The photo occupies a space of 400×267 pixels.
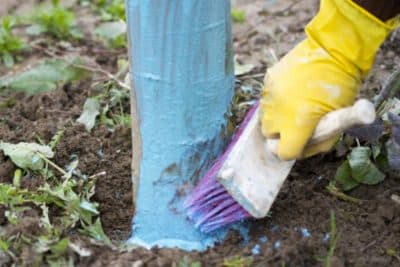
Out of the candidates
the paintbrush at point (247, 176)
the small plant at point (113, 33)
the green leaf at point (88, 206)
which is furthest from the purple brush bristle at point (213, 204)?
the small plant at point (113, 33)

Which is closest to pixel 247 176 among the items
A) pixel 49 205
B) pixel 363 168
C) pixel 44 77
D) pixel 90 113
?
pixel 363 168

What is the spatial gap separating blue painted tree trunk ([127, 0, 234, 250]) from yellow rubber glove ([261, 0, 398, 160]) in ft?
0.40

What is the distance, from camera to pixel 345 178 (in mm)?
1869

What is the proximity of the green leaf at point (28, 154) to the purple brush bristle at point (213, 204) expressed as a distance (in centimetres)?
41

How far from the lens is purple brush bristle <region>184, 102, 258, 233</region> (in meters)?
1.71

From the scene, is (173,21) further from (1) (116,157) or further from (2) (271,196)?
(1) (116,157)

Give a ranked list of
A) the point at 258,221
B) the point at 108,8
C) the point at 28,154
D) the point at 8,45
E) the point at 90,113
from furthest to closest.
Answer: the point at 108,8 < the point at 8,45 < the point at 90,113 < the point at 28,154 < the point at 258,221

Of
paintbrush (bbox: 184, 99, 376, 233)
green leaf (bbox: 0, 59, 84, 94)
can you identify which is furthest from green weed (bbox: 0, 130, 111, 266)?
green leaf (bbox: 0, 59, 84, 94)

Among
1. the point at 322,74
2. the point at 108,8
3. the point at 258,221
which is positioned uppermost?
the point at 322,74

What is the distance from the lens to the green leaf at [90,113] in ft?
7.22

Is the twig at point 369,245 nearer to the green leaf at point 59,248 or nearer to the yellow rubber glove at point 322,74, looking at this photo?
the yellow rubber glove at point 322,74

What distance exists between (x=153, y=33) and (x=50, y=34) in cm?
137

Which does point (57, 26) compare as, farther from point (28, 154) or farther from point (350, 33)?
point (350, 33)

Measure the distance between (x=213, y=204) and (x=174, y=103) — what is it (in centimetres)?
22
